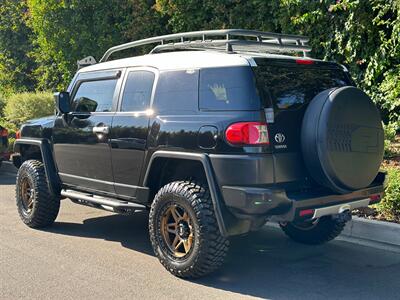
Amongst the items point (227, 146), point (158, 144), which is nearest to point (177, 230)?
point (158, 144)

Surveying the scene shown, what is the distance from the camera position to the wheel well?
462 cm

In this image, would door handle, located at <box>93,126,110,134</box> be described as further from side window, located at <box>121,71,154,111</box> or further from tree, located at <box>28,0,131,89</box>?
tree, located at <box>28,0,131,89</box>

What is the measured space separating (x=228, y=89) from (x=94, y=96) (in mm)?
2010

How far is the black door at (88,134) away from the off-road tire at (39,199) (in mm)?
340

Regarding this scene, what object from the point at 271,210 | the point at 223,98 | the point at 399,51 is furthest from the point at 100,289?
the point at 399,51

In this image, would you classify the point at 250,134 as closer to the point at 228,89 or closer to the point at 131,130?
the point at 228,89

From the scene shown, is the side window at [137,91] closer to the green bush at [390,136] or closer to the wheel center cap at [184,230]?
the wheel center cap at [184,230]

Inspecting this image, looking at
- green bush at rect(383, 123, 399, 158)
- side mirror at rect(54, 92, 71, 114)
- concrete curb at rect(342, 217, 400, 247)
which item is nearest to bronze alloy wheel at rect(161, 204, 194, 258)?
side mirror at rect(54, 92, 71, 114)

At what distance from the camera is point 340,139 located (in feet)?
13.9

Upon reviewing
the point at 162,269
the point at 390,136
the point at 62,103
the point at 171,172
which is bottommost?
the point at 162,269

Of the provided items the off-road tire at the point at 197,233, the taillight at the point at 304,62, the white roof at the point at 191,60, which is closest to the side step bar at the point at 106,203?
the off-road tire at the point at 197,233

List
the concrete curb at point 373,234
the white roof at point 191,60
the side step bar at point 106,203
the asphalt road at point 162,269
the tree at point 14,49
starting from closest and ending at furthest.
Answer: the asphalt road at point 162,269 → the white roof at point 191,60 → the side step bar at point 106,203 → the concrete curb at point 373,234 → the tree at point 14,49

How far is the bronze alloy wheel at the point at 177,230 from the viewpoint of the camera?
4.52 m

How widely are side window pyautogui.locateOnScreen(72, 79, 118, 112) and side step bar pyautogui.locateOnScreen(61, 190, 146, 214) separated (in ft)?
3.10
